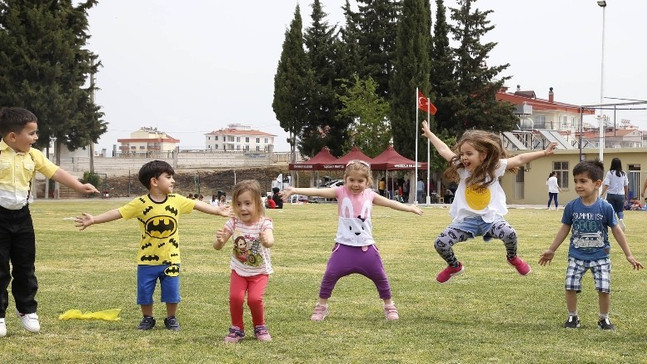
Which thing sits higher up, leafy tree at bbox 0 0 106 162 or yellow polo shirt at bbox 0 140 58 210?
leafy tree at bbox 0 0 106 162

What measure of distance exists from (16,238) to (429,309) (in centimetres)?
Answer: 403

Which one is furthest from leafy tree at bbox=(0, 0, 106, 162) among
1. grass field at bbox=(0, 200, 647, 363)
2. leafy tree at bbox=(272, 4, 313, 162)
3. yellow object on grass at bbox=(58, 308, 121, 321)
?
yellow object on grass at bbox=(58, 308, 121, 321)

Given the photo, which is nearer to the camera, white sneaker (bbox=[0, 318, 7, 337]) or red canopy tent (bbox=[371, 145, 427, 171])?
white sneaker (bbox=[0, 318, 7, 337])

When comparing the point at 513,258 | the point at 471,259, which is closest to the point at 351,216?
the point at 513,258

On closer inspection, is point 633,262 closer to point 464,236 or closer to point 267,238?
point 464,236

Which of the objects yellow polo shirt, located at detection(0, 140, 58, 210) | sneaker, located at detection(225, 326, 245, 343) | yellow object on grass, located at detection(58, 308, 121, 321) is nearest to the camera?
sneaker, located at detection(225, 326, 245, 343)

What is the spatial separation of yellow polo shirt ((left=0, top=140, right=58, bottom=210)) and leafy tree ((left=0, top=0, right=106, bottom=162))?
51.4m

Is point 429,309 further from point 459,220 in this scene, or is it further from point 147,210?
point 147,210

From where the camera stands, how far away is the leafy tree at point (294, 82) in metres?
68.6

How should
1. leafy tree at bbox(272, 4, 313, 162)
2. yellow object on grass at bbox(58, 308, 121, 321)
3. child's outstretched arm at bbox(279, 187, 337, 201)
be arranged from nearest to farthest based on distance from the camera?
child's outstretched arm at bbox(279, 187, 337, 201) < yellow object on grass at bbox(58, 308, 121, 321) < leafy tree at bbox(272, 4, 313, 162)

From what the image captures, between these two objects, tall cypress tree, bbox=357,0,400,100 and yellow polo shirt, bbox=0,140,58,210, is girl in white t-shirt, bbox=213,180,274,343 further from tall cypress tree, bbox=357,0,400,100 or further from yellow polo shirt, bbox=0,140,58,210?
tall cypress tree, bbox=357,0,400,100

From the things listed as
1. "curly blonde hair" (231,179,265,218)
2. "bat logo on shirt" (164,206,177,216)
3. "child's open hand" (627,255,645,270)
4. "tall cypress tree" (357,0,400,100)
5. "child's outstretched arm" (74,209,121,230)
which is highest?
"tall cypress tree" (357,0,400,100)

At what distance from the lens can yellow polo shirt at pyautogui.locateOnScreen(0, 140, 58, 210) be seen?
305 inches

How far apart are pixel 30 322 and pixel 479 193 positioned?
13.8 ft
